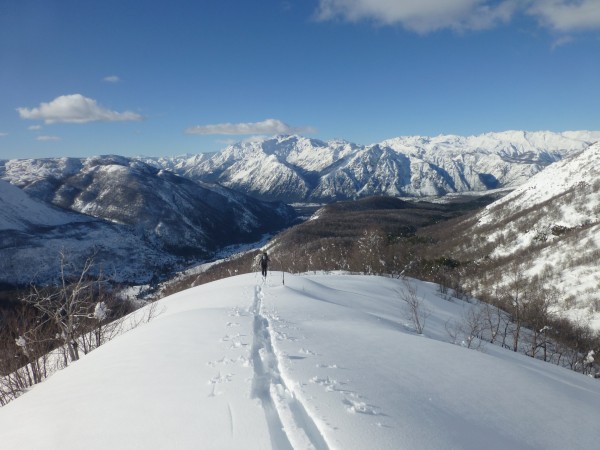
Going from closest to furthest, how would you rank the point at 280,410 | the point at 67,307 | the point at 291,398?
the point at 280,410, the point at 291,398, the point at 67,307

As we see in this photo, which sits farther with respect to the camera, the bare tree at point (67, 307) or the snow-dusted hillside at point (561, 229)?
the snow-dusted hillside at point (561, 229)

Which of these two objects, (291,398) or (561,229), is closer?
(291,398)

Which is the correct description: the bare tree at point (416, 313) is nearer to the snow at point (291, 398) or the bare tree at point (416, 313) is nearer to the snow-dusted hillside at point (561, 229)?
the snow at point (291, 398)

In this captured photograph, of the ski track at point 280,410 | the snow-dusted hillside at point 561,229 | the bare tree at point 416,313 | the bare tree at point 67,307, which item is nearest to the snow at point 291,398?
the ski track at point 280,410

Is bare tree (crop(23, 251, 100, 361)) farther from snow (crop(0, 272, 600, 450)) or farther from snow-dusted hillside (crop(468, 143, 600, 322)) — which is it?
snow-dusted hillside (crop(468, 143, 600, 322))

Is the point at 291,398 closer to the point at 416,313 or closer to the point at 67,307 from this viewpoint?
the point at 67,307

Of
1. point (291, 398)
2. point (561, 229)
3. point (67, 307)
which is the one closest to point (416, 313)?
point (291, 398)

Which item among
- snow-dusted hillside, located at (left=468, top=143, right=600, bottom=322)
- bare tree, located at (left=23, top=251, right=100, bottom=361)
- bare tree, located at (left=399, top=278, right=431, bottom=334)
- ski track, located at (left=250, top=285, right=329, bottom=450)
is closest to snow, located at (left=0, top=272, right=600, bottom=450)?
ski track, located at (left=250, top=285, right=329, bottom=450)
